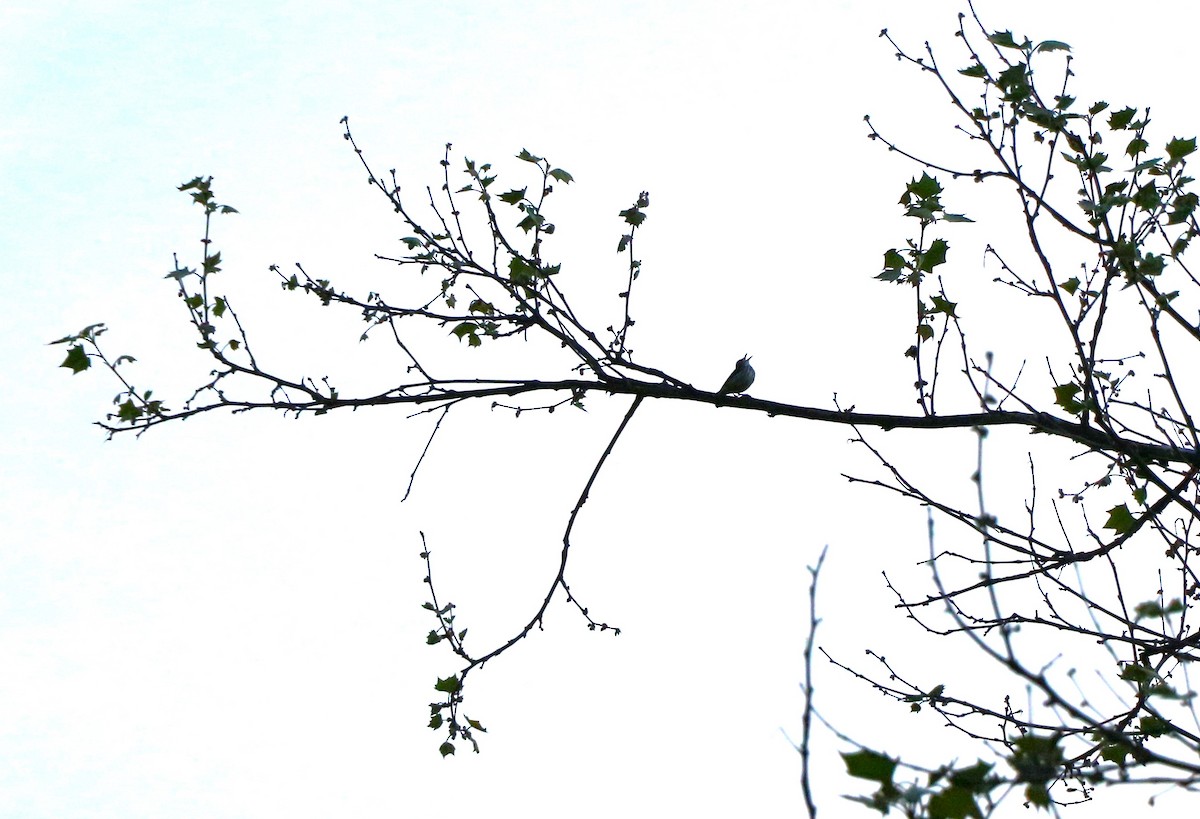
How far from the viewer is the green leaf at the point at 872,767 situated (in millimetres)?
2373

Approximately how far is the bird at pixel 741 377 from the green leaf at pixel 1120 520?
129 inches

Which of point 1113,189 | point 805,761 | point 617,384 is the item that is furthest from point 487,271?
point 805,761

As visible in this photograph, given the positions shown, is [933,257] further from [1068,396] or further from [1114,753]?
[1114,753]

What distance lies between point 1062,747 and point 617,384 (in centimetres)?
279

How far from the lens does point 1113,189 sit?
4863 mm

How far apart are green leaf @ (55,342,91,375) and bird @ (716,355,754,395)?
425cm

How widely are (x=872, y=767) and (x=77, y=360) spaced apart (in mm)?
4225

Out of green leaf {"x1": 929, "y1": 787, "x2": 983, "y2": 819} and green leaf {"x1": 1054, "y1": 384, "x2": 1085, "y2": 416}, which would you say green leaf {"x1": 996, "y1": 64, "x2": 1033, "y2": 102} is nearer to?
green leaf {"x1": 1054, "y1": 384, "x2": 1085, "y2": 416}

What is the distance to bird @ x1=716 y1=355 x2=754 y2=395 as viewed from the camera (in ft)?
26.3

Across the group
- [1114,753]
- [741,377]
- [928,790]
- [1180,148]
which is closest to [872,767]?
[928,790]

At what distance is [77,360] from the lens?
17.1 feet

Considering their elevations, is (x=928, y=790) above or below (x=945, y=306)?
below

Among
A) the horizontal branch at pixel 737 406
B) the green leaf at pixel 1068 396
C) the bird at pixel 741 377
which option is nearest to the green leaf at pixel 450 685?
the horizontal branch at pixel 737 406

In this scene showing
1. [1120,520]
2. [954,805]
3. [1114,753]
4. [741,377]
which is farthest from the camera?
[741,377]
